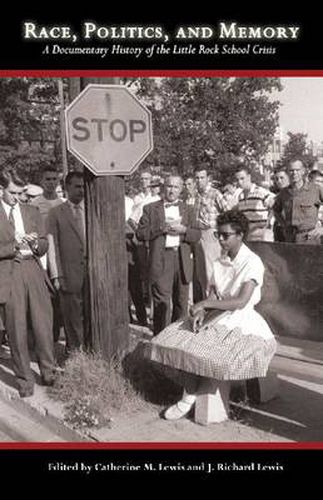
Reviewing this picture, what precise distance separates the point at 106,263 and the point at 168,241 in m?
1.57

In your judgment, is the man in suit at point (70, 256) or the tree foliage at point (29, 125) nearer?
the man in suit at point (70, 256)

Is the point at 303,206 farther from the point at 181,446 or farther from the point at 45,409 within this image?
the point at 181,446

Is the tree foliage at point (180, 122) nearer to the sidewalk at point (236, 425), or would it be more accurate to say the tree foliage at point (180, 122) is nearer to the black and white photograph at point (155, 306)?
the black and white photograph at point (155, 306)

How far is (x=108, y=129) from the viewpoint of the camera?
4625 mm

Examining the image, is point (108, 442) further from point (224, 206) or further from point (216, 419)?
point (224, 206)

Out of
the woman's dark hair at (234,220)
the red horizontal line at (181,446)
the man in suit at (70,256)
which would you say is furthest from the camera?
the man in suit at (70,256)

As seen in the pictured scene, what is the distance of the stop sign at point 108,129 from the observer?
4516 mm

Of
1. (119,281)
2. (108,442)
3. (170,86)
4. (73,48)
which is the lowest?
(108,442)

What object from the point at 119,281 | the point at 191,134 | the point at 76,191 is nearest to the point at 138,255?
the point at 76,191

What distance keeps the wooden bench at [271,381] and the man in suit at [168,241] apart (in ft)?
4.24

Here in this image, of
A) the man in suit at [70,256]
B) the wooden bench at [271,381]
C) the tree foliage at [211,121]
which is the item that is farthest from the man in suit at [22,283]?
the tree foliage at [211,121]

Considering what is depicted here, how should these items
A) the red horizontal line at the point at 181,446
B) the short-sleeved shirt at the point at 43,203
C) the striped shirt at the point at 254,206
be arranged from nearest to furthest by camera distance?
the red horizontal line at the point at 181,446 → the striped shirt at the point at 254,206 → the short-sleeved shirt at the point at 43,203

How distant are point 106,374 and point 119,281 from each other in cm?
75
